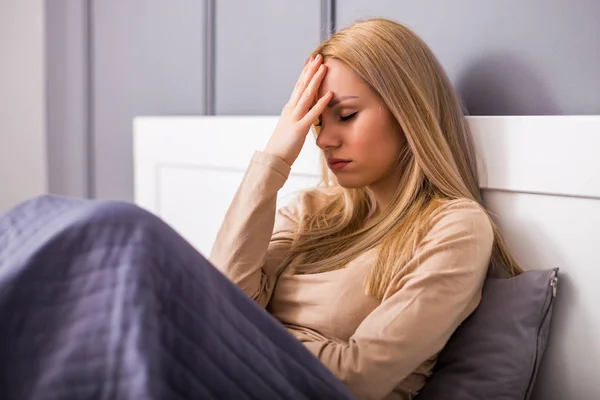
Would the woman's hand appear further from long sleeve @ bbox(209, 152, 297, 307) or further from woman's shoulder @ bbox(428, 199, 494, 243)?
woman's shoulder @ bbox(428, 199, 494, 243)

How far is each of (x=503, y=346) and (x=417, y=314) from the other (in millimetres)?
142

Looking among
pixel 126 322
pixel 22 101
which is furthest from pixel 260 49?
pixel 22 101

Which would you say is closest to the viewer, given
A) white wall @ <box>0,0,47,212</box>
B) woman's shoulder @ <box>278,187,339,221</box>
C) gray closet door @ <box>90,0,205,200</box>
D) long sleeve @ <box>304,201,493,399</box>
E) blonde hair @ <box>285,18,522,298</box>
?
long sleeve @ <box>304,201,493,399</box>

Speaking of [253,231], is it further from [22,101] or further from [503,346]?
[22,101]

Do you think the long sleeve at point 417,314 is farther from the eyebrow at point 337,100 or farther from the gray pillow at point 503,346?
the eyebrow at point 337,100

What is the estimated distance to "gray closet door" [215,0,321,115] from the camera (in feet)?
6.13

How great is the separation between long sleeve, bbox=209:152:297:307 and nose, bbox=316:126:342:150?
98mm

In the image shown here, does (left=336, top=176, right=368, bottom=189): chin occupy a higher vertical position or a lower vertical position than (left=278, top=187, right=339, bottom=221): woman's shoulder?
higher

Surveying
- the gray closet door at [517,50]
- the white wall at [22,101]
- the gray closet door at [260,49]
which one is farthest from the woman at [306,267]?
the white wall at [22,101]

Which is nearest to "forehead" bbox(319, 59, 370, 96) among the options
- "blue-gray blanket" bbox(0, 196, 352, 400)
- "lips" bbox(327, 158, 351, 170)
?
"lips" bbox(327, 158, 351, 170)

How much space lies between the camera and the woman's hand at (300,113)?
4.42 ft

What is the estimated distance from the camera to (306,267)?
1.37 m

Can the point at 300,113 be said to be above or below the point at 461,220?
above

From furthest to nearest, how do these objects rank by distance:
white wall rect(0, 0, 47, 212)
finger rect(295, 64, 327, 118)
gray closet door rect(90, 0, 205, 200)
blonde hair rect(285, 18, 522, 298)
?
white wall rect(0, 0, 47, 212), gray closet door rect(90, 0, 205, 200), finger rect(295, 64, 327, 118), blonde hair rect(285, 18, 522, 298)
